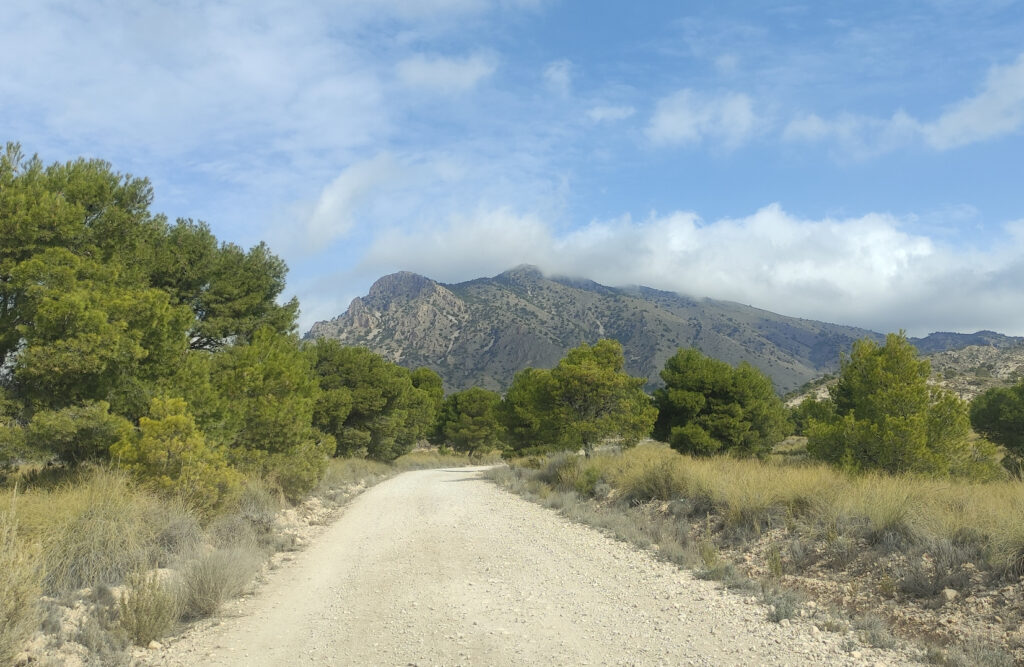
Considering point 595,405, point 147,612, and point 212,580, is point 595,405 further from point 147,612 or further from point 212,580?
point 147,612

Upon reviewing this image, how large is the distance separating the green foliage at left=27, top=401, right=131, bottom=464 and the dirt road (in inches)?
178

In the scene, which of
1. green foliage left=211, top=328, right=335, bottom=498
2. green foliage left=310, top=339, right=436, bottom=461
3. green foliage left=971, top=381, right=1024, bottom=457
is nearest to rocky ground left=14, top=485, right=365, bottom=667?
green foliage left=211, top=328, right=335, bottom=498

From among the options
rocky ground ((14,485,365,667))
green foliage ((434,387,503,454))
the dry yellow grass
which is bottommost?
green foliage ((434,387,503,454))

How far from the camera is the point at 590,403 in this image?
2516 centimetres

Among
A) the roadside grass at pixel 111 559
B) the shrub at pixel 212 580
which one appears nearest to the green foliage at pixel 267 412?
the roadside grass at pixel 111 559

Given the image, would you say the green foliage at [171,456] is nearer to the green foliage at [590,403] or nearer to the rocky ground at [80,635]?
the rocky ground at [80,635]

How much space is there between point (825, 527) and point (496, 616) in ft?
17.2

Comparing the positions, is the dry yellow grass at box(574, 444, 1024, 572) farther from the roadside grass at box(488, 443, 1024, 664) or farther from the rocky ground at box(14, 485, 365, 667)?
the rocky ground at box(14, 485, 365, 667)

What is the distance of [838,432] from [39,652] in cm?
1650

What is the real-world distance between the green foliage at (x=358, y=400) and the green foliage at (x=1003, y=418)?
117ft

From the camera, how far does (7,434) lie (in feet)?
34.8

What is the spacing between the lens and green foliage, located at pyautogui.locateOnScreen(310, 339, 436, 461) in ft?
118

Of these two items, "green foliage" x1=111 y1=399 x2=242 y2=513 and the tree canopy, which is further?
the tree canopy

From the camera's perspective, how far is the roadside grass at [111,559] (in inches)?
226
